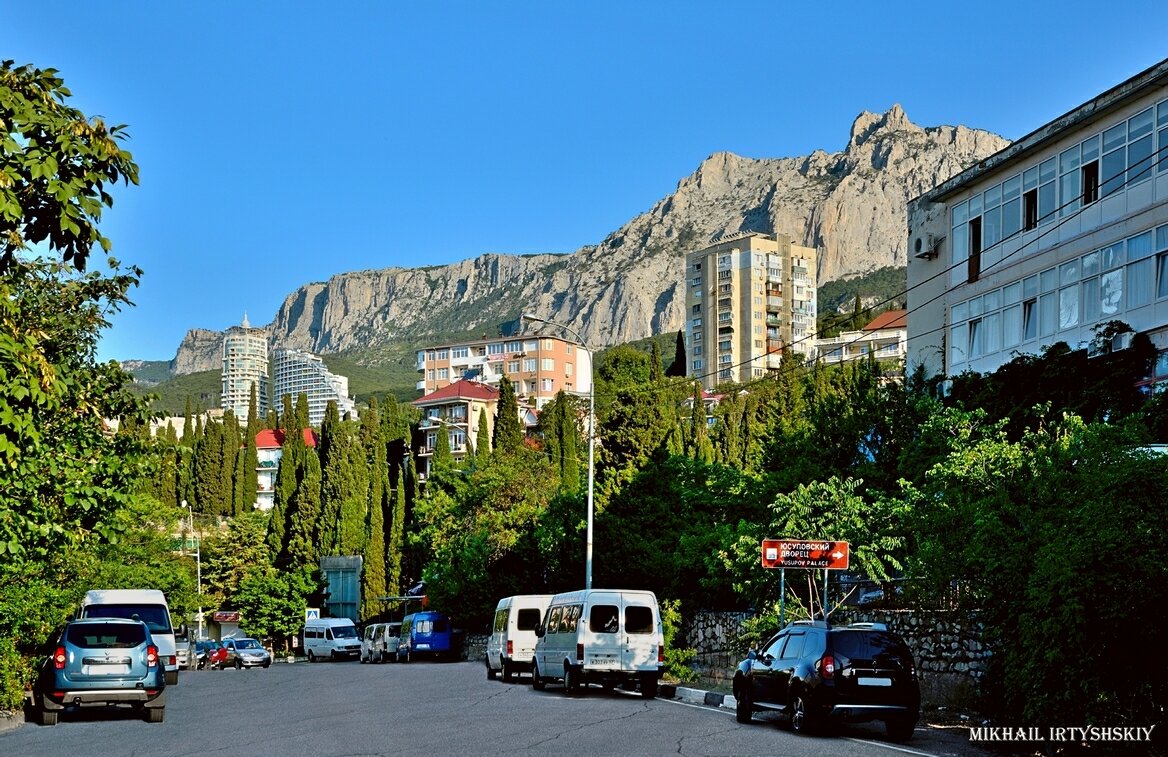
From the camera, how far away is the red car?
190 ft

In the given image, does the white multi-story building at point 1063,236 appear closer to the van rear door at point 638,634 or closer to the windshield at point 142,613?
the van rear door at point 638,634

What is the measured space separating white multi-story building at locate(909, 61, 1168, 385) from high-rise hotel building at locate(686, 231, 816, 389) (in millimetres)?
131883

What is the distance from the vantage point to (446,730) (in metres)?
18.2

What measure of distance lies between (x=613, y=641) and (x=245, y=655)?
3691 centimetres

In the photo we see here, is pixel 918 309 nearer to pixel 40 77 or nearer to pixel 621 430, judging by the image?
pixel 621 430

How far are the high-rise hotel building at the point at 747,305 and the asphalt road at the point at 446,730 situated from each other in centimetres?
15174

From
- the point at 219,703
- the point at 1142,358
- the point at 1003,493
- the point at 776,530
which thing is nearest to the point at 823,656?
the point at 1003,493

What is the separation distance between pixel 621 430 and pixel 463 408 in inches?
3547

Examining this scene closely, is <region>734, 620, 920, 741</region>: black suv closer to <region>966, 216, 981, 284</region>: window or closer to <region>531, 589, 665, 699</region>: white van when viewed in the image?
<region>531, 589, 665, 699</region>: white van

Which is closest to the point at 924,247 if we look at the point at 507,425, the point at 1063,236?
the point at 1063,236

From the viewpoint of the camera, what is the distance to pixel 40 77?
10430 mm

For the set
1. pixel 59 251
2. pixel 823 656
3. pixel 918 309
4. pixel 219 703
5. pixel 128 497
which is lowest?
pixel 219 703

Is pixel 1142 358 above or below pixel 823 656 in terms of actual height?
above

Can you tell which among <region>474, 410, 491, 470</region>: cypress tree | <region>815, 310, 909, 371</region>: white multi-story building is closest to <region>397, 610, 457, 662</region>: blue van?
<region>474, 410, 491, 470</region>: cypress tree
